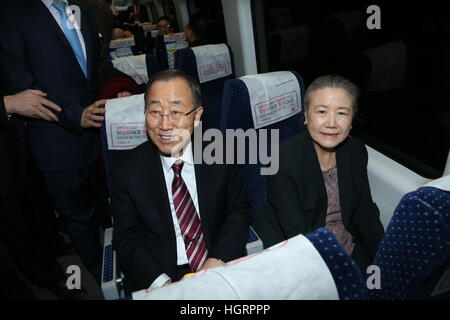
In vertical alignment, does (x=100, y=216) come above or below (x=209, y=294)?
below

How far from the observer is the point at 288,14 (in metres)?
3.11

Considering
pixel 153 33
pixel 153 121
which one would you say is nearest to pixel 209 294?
pixel 153 121

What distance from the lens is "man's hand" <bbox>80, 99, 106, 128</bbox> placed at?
154 centimetres

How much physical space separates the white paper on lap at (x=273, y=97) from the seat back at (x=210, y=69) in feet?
5.86

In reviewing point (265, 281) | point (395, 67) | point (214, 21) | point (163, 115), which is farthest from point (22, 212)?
point (214, 21)

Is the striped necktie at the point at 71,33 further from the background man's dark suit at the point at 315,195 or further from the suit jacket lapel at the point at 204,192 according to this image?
the background man's dark suit at the point at 315,195

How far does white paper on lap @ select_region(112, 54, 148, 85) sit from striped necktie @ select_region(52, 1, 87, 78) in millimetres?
1853

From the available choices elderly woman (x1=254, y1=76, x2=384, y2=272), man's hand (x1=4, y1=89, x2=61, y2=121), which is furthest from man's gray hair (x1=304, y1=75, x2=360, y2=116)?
man's hand (x1=4, y1=89, x2=61, y2=121)

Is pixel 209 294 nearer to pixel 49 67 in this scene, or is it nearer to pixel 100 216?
pixel 49 67

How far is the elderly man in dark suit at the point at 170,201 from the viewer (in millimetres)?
1401

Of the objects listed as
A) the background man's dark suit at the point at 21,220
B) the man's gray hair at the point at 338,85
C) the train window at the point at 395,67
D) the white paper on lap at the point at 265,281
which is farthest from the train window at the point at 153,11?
the white paper on lap at the point at 265,281
